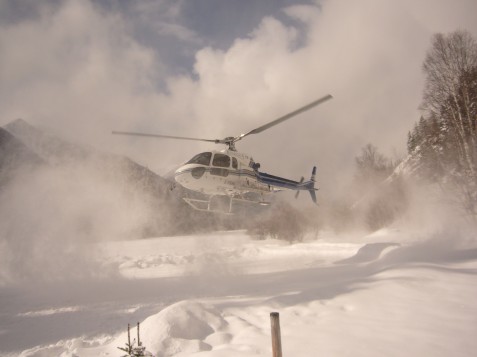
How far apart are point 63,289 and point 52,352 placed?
800 cm

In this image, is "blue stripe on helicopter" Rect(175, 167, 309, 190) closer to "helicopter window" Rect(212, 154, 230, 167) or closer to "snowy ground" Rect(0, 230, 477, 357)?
"helicopter window" Rect(212, 154, 230, 167)

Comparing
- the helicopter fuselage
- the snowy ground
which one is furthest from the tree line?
the helicopter fuselage

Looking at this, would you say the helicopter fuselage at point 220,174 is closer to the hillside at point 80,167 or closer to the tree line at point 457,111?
the hillside at point 80,167

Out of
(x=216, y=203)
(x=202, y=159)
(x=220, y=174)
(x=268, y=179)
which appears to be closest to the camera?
(x=202, y=159)

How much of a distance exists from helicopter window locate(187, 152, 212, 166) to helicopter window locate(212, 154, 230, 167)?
277 millimetres

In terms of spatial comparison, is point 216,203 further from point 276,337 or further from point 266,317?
point 276,337

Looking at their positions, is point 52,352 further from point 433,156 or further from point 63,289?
point 433,156

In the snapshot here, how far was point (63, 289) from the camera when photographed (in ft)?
41.0

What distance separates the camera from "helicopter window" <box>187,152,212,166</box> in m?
10.9

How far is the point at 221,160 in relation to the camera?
11344mm

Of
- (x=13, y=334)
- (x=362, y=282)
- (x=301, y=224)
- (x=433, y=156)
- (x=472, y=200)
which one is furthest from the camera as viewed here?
(x=301, y=224)

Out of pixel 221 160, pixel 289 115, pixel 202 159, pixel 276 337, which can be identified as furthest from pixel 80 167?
pixel 276 337

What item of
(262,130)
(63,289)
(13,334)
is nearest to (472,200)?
(262,130)

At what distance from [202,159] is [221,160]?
0.86 meters
